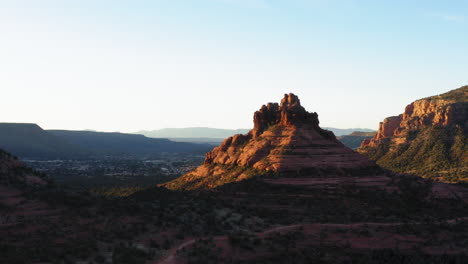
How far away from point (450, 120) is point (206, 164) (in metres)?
79.1

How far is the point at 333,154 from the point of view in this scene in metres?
62.0

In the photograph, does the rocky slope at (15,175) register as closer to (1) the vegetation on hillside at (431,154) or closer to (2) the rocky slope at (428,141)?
(2) the rocky slope at (428,141)

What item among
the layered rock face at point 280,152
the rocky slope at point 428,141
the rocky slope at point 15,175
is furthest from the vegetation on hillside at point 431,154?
the rocky slope at point 15,175

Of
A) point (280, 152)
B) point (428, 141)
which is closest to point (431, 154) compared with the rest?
point (428, 141)

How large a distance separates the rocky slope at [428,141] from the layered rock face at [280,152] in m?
Result: 35.0

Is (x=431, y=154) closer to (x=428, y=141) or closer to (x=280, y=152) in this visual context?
(x=428, y=141)

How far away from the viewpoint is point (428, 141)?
4446 inches

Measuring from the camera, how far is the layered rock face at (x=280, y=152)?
59906 millimetres

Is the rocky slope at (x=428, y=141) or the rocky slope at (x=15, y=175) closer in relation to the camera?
the rocky slope at (x=15, y=175)

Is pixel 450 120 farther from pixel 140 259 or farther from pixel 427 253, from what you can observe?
pixel 140 259

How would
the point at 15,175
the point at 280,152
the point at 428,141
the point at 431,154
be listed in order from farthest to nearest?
1. the point at 428,141
2. the point at 431,154
3. the point at 280,152
4. the point at 15,175

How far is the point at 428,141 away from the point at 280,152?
2741 inches

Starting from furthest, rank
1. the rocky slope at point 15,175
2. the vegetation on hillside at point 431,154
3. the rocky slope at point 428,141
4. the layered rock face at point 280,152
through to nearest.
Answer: the rocky slope at point 428,141 < the vegetation on hillside at point 431,154 < the layered rock face at point 280,152 < the rocky slope at point 15,175

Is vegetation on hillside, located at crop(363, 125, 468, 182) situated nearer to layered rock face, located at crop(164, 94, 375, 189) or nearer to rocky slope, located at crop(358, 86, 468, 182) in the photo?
rocky slope, located at crop(358, 86, 468, 182)
